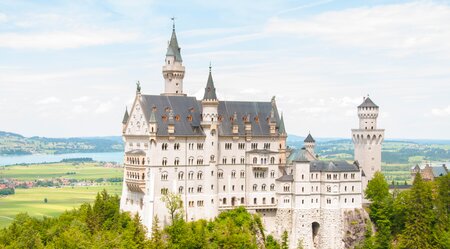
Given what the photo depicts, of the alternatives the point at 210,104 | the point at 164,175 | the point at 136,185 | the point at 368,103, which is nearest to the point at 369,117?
the point at 368,103

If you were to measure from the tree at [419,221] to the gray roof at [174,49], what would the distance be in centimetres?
4714

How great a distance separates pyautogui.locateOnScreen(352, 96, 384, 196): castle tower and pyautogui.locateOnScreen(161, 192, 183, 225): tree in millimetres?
39412

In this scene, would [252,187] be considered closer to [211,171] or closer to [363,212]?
[211,171]

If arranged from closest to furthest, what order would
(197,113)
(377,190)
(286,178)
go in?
(197,113) → (286,178) → (377,190)

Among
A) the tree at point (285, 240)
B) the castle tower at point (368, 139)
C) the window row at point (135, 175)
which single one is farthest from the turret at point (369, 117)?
the window row at point (135, 175)

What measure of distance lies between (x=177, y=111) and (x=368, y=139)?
39099 millimetres

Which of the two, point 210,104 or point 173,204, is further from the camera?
point 210,104

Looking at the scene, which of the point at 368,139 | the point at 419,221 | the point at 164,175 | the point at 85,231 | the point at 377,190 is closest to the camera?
the point at 164,175

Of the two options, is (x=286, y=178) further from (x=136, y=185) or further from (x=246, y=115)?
(x=136, y=185)

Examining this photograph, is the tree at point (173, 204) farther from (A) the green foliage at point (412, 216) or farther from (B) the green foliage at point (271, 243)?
(A) the green foliage at point (412, 216)

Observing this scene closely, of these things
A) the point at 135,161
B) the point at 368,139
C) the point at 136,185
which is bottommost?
the point at 136,185

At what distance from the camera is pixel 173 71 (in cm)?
12719

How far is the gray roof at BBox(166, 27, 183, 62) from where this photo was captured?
5015 inches

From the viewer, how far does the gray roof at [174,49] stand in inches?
5015
